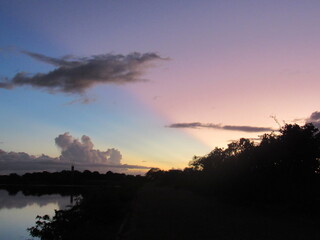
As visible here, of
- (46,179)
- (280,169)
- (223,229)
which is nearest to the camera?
(223,229)

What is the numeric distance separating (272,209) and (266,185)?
11.3 feet

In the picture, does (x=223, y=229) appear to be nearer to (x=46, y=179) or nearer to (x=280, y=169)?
(x=280, y=169)

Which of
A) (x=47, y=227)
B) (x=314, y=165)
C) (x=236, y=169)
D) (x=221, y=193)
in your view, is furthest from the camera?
(x=221, y=193)

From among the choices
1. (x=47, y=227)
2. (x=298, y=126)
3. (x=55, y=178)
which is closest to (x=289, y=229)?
(x=47, y=227)

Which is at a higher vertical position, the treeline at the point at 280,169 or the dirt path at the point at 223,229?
the treeline at the point at 280,169

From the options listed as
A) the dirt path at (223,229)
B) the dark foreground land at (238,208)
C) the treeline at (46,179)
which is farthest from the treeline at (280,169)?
the treeline at (46,179)

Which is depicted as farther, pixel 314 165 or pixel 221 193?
pixel 221 193

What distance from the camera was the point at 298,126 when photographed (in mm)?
31203

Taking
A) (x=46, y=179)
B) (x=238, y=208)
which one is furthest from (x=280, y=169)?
(x=46, y=179)

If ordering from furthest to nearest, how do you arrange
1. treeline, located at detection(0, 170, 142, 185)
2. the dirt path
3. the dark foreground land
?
1. treeline, located at detection(0, 170, 142, 185)
2. the dark foreground land
3. the dirt path

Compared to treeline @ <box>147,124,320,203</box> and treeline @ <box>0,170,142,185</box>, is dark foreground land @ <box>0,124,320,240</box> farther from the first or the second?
treeline @ <box>0,170,142,185</box>

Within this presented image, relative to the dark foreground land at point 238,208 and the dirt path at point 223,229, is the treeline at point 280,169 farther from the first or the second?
the dirt path at point 223,229

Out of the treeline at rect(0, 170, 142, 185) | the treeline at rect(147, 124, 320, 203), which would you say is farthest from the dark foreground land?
the treeline at rect(0, 170, 142, 185)

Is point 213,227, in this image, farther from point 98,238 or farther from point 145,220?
point 98,238
